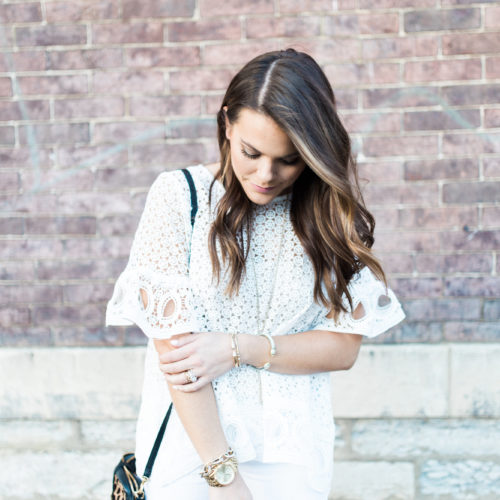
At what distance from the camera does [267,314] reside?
1.47 m

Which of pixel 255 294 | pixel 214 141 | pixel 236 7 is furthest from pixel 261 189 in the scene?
pixel 236 7

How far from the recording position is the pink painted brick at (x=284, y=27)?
8.14 ft

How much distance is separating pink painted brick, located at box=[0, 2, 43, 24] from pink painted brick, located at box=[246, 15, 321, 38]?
102 cm

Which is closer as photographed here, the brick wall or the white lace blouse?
the white lace blouse

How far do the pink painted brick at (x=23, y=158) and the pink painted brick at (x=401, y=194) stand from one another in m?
1.56

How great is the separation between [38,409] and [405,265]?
1.98 meters

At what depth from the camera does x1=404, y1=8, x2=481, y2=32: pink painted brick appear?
2469 millimetres

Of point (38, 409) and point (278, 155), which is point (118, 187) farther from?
point (278, 155)

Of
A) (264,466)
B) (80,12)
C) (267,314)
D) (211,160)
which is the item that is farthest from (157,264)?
(80,12)

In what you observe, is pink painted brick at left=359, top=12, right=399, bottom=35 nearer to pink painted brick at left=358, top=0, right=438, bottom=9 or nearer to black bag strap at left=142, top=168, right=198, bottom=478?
pink painted brick at left=358, top=0, right=438, bottom=9

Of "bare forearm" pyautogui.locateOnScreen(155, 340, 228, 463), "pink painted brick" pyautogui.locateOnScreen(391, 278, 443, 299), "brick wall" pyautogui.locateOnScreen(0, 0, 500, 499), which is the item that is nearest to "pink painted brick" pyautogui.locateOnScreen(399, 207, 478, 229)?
"brick wall" pyautogui.locateOnScreen(0, 0, 500, 499)

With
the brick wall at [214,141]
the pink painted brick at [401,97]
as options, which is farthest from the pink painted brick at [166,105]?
the pink painted brick at [401,97]

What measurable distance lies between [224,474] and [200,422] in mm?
147

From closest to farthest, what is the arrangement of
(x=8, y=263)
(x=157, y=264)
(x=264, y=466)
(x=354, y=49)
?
(x=157, y=264), (x=264, y=466), (x=354, y=49), (x=8, y=263)
